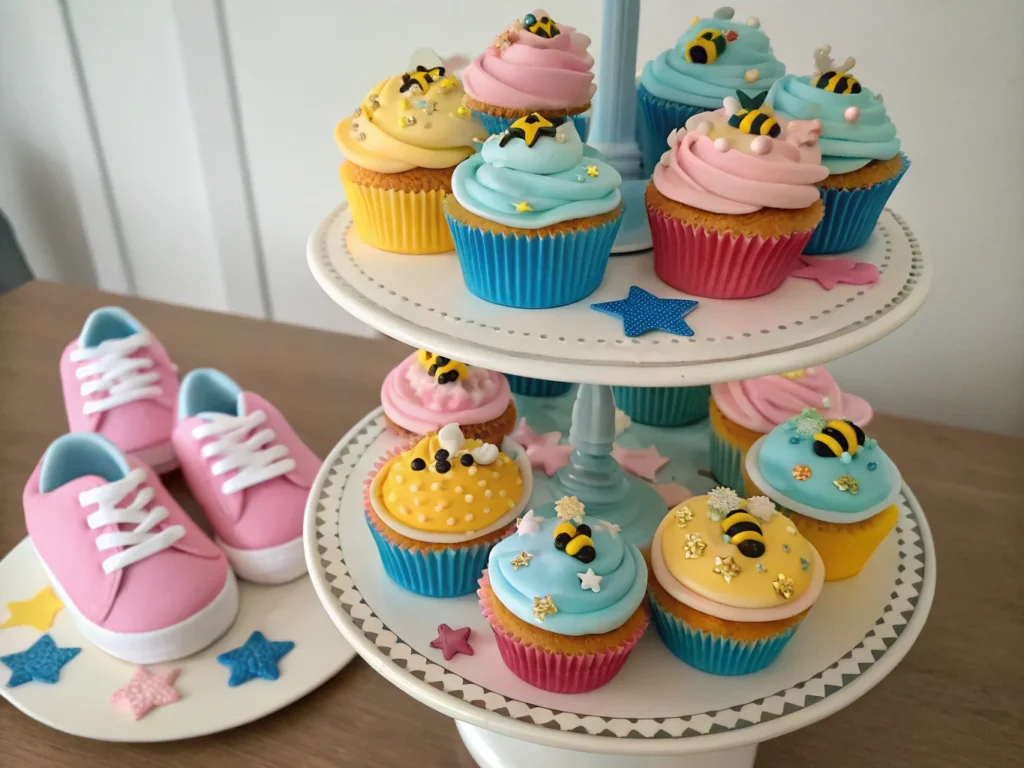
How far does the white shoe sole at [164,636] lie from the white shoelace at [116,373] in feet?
1.17

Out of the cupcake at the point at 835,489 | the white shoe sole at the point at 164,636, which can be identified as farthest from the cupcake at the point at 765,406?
the white shoe sole at the point at 164,636

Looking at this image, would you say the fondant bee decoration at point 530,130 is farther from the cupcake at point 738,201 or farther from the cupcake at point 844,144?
the cupcake at point 844,144

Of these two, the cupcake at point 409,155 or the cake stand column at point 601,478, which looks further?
the cake stand column at point 601,478

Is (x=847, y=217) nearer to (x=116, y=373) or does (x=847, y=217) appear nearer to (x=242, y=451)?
(x=242, y=451)

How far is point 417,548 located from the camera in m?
0.87

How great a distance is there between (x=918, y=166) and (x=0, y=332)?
186 cm

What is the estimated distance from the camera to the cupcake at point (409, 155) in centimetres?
85

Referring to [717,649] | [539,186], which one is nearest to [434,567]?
[717,649]

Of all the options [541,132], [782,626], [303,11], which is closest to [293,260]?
[303,11]

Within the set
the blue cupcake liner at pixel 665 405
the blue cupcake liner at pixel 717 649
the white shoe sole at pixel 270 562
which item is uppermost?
the blue cupcake liner at pixel 717 649

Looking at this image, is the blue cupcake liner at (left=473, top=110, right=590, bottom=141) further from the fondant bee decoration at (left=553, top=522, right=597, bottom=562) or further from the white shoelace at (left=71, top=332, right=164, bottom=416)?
the white shoelace at (left=71, top=332, right=164, bottom=416)

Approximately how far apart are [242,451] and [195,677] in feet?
1.06

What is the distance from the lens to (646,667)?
2.73 feet

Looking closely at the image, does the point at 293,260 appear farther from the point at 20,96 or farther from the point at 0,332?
the point at 20,96
